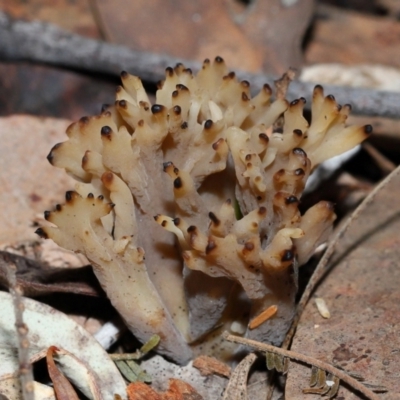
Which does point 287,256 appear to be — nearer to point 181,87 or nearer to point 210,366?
point 210,366

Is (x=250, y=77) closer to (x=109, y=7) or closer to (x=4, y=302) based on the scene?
(x=109, y=7)

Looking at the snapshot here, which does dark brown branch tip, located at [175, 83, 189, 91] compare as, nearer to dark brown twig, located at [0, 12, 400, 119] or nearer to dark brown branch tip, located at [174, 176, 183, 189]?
dark brown branch tip, located at [174, 176, 183, 189]

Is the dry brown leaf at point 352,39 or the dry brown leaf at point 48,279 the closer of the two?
the dry brown leaf at point 48,279

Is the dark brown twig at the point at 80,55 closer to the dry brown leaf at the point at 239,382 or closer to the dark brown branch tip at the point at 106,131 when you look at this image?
the dark brown branch tip at the point at 106,131

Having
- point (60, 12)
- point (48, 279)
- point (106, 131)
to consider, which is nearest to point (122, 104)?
point (106, 131)

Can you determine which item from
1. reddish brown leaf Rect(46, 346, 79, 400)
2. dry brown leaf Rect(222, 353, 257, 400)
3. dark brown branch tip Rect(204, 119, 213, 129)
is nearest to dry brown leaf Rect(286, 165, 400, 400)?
dry brown leaf Rect(222, 353, 257, 400)

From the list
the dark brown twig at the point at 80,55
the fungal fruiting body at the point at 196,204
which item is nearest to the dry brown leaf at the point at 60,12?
the dark brown twig at the point at 80,55
